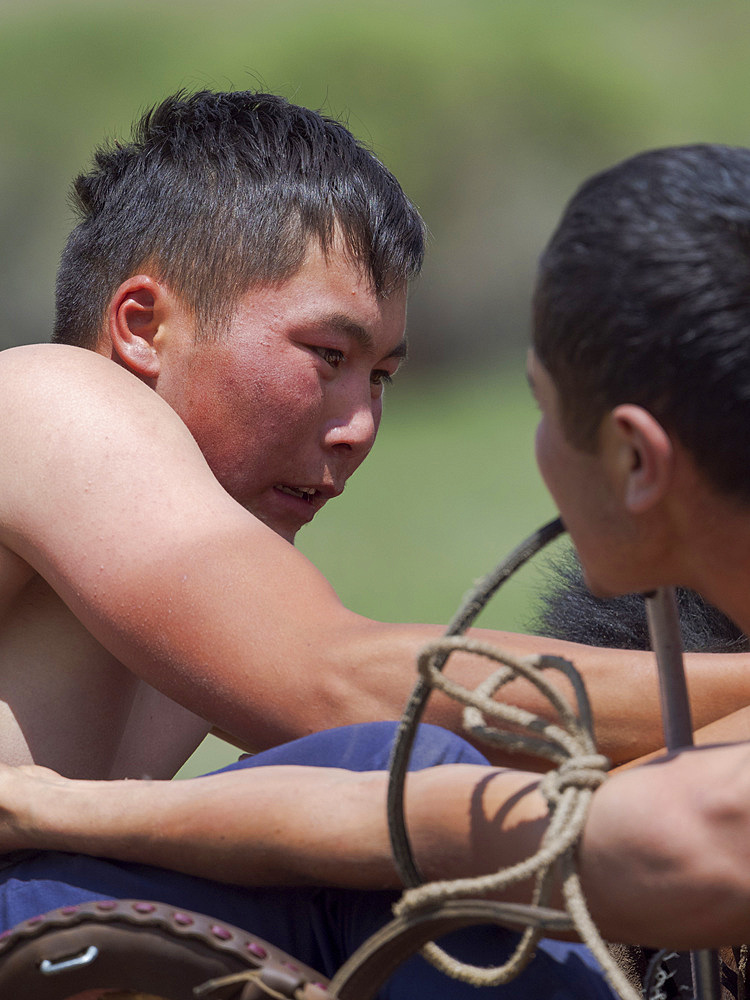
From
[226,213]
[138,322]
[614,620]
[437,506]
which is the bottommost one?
[437,506]

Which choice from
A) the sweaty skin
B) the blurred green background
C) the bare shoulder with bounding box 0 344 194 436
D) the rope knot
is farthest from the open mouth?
the blurred green background

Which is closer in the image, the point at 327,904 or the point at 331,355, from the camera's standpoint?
the point at 327,904

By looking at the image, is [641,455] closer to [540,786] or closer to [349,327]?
[540,786]

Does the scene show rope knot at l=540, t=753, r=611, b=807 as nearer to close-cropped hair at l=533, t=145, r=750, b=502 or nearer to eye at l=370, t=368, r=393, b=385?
close-cropped hair at l=533, t=145, r=750, b=502

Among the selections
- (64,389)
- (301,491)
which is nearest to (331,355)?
(301,491)

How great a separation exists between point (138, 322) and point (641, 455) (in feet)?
2.82

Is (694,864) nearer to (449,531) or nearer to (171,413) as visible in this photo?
(171,413)

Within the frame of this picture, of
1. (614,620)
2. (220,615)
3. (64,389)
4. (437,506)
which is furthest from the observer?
(437,506)

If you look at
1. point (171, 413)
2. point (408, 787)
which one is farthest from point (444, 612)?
point (408, 787)

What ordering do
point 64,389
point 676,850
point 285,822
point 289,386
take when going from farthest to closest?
point 289,386, point 64,389, point 285,822, point 676,850

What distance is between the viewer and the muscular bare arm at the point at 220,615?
3.42 ft

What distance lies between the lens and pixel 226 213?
146cm

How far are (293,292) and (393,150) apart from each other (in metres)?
5.33

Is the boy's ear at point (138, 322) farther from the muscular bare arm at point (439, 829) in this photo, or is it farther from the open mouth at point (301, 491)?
the muscular bare arm at point (439, 829)
